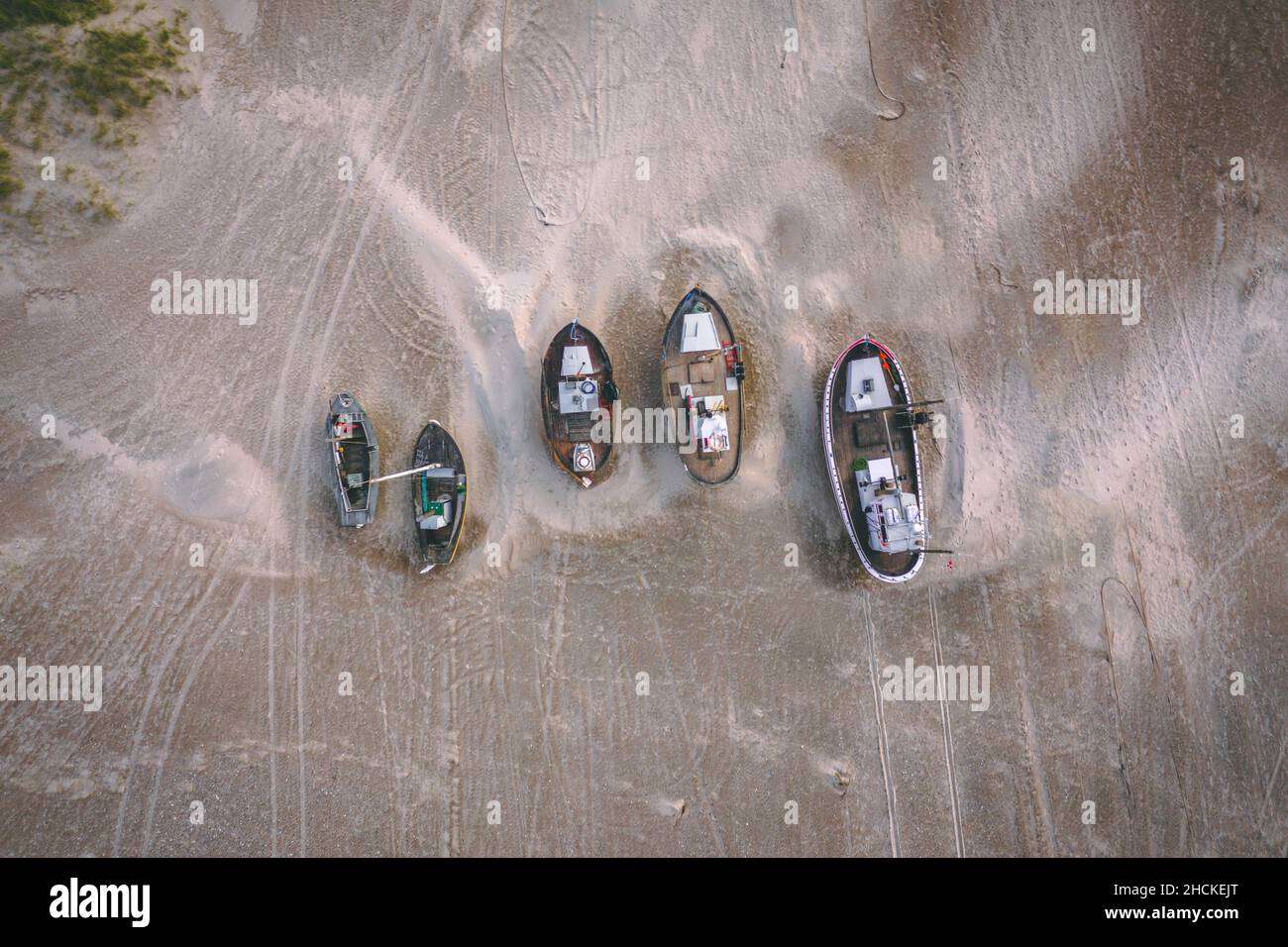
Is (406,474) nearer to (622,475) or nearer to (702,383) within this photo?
(622,475)

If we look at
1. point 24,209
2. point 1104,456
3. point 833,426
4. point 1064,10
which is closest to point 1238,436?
point 1104,456

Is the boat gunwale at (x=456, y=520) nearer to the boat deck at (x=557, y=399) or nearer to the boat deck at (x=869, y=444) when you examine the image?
the boat deck at (x=557, y=399)

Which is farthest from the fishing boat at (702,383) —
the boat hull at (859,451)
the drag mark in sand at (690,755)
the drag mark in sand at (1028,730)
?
the drag mark in sand at (1028,730)

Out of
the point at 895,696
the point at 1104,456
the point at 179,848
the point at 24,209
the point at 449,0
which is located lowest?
the point at 179,848

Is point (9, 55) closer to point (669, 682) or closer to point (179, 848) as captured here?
point (179, 848)

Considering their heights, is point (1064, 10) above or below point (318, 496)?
above

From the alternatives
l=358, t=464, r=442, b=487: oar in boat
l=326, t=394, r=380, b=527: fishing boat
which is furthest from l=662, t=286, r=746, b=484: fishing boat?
l=326, t=394, r=380, b=527: fishing boat

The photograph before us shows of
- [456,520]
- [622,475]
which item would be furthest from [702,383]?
[456,520]
